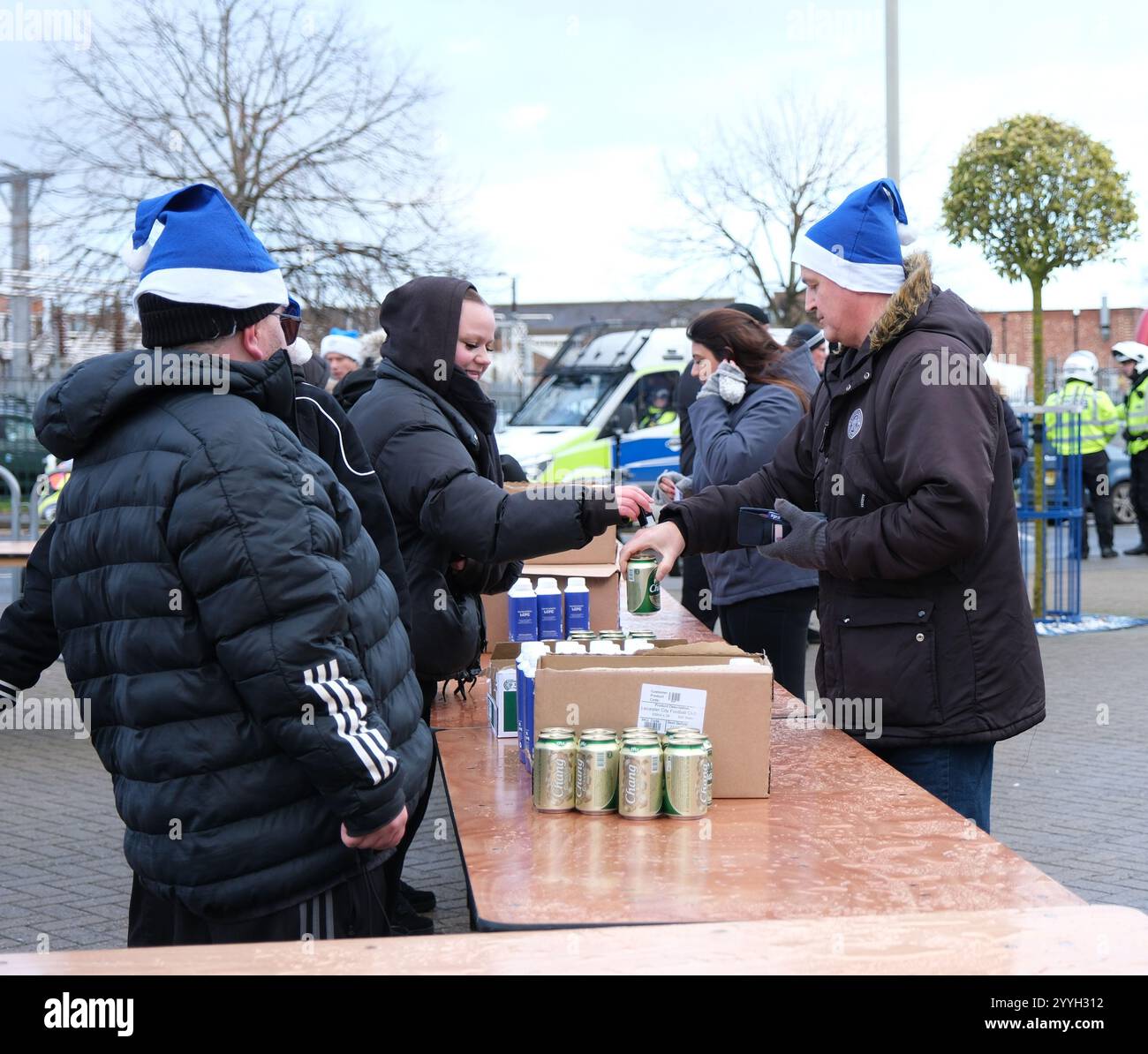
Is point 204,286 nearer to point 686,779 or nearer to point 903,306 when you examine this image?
point 686,779

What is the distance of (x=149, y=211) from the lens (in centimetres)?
265

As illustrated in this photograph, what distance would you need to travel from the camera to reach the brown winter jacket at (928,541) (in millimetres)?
2980

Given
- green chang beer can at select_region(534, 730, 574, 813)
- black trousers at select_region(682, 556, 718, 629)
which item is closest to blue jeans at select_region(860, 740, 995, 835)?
green chang beer can at select_region(534, 730, 574, 813)

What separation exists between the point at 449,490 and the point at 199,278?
1.19m

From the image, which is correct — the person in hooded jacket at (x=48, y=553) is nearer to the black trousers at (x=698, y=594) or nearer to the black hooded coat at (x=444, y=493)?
the black hooded coat at (x=444, y=493)

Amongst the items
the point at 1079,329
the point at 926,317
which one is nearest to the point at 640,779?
the point at 926,317

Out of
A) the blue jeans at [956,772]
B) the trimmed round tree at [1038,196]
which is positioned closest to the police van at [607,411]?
the trimmed round tree at [1038,196]

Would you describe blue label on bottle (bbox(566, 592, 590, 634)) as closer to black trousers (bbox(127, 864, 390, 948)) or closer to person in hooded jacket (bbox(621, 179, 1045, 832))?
person in hooded jacket (bbox(621, 179, 1045, 832))

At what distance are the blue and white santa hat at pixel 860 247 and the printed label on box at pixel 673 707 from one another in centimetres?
108

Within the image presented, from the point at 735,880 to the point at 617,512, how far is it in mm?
1291

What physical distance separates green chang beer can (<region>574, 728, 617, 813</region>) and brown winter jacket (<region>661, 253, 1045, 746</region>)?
2.30 feet

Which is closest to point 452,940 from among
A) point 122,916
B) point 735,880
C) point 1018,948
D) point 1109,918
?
point 735,880

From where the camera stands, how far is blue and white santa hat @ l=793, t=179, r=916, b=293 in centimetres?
326

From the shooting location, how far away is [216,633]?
91.5 inches
